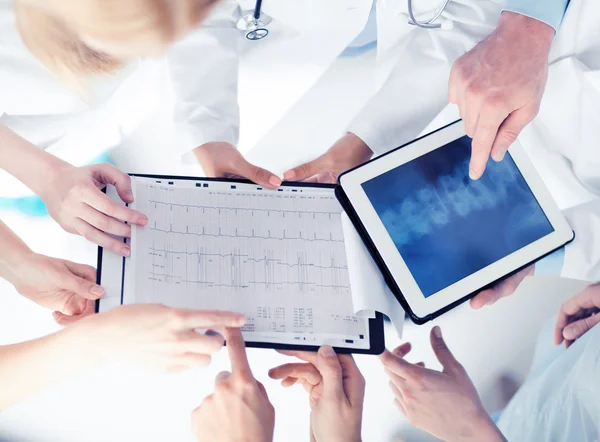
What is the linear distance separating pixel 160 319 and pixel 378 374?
0.37 m

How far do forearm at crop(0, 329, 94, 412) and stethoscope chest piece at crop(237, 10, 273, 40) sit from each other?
22.4 inches

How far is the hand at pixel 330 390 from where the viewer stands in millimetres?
681

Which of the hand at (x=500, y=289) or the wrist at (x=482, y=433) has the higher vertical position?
the hand at (x=500, y=289)

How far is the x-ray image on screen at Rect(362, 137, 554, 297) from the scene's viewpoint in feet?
2.25

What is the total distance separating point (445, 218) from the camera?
0.71m

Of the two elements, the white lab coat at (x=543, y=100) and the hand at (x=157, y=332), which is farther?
the white lab coat at (x=543, y=100)

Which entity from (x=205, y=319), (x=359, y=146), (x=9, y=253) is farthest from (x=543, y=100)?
(x=9, y=253)

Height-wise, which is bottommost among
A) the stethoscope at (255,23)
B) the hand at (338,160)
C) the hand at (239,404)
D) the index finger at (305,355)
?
the hand at (239,404)

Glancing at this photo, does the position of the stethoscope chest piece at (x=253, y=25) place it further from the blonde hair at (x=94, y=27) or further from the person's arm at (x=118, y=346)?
the person's arm at (x=118, y=346)

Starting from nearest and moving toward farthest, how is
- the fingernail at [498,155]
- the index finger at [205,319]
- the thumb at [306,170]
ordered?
1. the index finger at [205,319]
2. the fingernail at [498,155]
3. the thumb at [306,170]

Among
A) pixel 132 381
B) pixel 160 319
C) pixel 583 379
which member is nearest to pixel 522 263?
pixel 583 379

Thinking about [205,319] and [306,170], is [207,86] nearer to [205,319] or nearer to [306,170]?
[306,170]

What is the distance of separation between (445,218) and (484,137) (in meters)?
0.11

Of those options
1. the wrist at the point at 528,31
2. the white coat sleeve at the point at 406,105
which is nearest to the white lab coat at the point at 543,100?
the white coat sleeve at the point at 406,105
